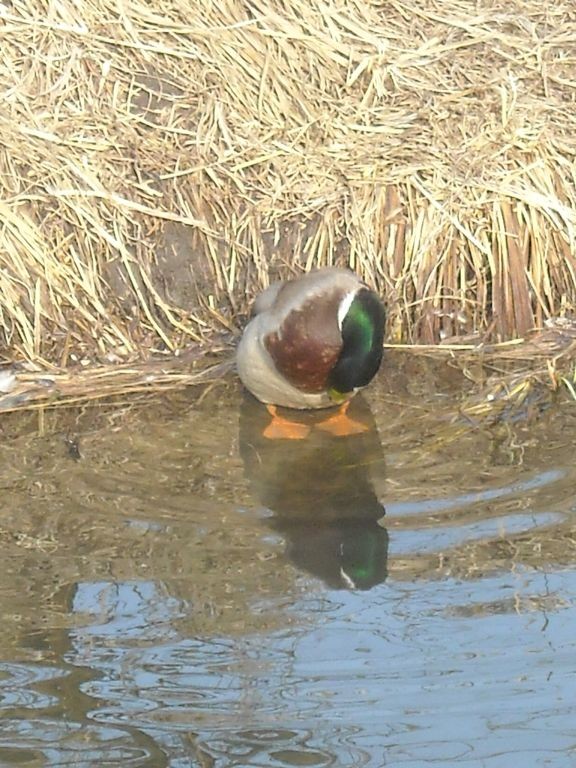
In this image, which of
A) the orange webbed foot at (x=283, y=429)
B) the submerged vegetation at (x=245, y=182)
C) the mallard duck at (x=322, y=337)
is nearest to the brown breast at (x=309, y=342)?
the mallard duck at (x=322, y=337)

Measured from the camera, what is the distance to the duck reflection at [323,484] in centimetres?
375

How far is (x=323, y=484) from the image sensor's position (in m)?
4.20

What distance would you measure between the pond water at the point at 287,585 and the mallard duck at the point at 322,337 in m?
0.21

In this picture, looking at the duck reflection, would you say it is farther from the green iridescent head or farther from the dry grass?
the dry grass

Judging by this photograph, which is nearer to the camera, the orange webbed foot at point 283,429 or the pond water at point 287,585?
the pond water at point 287,585

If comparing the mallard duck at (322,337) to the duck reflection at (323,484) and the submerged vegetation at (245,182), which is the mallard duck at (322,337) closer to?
the duck reflection at (323,484)

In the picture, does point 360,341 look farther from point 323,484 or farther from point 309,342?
point 323,484

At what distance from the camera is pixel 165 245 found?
5.16 m

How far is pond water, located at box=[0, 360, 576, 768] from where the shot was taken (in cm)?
300

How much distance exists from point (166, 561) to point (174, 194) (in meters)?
1.89

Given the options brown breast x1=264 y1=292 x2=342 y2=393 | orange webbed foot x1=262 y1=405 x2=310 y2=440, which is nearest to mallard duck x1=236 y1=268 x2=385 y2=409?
brown breast x1=264 y1=292 x2=342 y2=393

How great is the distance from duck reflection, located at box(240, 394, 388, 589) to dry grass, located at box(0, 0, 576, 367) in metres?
0.63

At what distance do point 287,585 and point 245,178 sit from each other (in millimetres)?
2089

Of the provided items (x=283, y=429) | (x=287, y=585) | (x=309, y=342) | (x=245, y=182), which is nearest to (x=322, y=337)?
Answer: (x=309, y=342)
